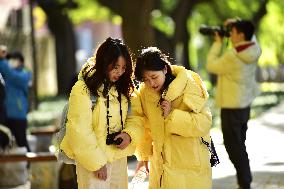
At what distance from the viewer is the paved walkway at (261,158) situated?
9.34 meters

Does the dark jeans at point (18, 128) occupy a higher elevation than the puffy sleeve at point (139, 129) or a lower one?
lower

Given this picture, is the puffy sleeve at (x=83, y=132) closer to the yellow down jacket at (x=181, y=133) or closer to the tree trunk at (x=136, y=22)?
the yellow down jacket at (x=181, y=133)

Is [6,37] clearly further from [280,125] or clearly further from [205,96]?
[205,96]

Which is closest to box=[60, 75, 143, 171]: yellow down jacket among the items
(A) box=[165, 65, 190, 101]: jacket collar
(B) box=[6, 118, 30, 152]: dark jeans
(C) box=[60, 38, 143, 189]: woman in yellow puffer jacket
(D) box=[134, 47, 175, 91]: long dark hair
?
(C) box=[60, 38, 143, 189]: woman in yellow puffer jacket

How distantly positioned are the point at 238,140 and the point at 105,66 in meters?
3.49

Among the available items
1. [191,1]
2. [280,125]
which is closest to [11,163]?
[280,125]

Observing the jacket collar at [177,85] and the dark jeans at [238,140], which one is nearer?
the jacket collar at [177,85]

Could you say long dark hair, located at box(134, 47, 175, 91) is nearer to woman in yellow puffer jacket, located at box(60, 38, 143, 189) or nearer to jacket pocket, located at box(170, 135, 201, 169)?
woman in yellow puffer jacket, located at box(60, 38, 143, 189)

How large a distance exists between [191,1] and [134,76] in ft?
86.8

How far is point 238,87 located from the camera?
328 inches

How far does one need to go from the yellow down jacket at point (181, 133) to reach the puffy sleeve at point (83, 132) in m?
0.45

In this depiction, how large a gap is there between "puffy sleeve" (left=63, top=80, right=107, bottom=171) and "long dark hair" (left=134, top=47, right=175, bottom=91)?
0.40 meters

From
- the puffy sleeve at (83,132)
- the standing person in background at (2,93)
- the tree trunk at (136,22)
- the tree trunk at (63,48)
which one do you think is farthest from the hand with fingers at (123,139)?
the tree trunk at (63,48)

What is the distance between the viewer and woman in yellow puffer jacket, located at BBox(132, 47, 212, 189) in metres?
5.12
